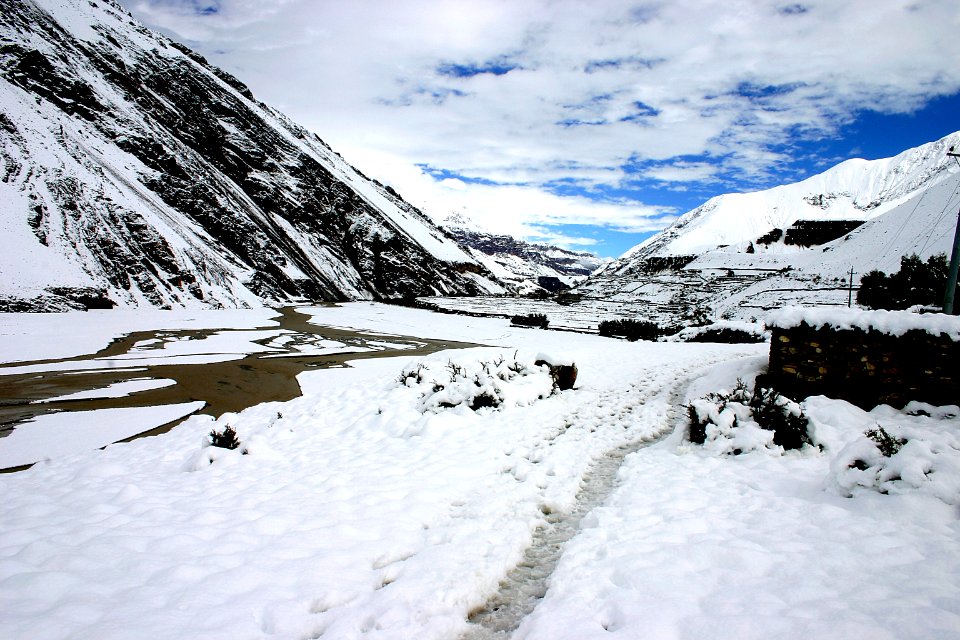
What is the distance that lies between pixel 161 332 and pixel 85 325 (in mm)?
3632

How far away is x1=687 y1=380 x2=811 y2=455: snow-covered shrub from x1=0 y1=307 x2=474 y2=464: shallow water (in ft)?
28.0

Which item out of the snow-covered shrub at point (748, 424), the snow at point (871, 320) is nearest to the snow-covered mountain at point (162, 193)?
the snow-covered shrub at point (748, 424)

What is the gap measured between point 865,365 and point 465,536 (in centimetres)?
748

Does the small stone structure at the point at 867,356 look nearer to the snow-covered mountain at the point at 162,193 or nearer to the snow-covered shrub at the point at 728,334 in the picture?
the snow-covered shrub at the point at 728,334

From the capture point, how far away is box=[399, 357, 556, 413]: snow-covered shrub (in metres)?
8.29

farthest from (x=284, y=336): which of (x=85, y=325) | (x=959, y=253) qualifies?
(x=959, y=253)

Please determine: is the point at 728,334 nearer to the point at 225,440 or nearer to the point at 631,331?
the point at 631,331

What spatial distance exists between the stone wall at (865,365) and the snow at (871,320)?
7 cm

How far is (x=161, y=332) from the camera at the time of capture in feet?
63.5

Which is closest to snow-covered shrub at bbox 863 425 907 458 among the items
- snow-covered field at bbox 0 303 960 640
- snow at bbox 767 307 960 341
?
snow-covered field at bbox 0 303 960 640

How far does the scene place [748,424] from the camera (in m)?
6.12

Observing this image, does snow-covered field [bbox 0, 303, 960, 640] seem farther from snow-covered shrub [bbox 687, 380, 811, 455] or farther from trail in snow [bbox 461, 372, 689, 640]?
snow-covered shrub [bbox 687, 380, 811, 455]

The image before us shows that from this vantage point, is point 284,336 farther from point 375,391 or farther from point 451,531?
point 451,531

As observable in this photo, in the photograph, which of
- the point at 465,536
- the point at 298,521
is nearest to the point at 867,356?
the point at 465,536
